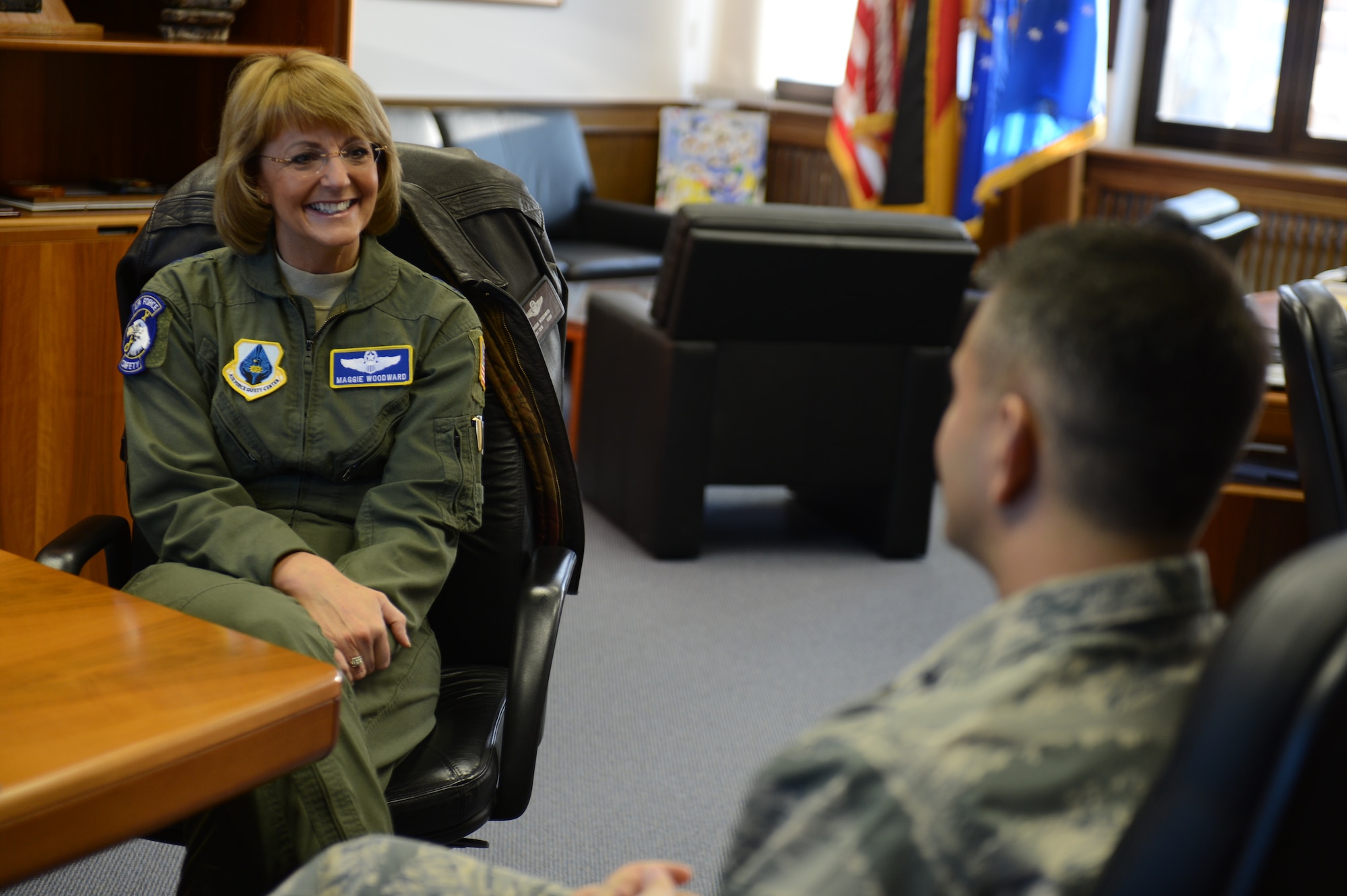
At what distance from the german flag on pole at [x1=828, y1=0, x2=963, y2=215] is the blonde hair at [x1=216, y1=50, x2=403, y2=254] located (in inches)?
139

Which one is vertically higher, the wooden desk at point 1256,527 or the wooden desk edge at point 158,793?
the wooden desk edge at point 158,793

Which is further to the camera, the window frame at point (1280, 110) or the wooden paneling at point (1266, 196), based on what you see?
the window frame at point (1280, 110)

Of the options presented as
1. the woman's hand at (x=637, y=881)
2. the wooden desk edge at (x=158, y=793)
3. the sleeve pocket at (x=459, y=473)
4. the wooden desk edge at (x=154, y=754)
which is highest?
the sleeve pocket at (x=459, y=473)

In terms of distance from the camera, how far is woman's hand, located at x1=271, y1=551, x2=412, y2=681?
1.52 meters

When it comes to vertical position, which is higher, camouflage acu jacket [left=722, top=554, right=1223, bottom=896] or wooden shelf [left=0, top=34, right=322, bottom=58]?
wooden shelf [left=0, top=34, right=322, bottom=58]

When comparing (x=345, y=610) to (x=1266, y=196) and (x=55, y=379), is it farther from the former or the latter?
(x=1266, y=196)

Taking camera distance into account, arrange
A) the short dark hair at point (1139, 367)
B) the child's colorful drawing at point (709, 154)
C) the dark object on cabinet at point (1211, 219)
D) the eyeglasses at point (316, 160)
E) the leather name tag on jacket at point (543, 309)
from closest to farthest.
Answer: the short dark hair at point (1139, 367) < the eyeglasses at point (316, 160) < the leather name tag on jacket at point (543, 309) < the dark object on cabinet at point (1211, 219) < the child's colorful drawing at point (709, 154)

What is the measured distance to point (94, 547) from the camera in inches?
64.0

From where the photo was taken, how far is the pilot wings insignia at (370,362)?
5.64 ft

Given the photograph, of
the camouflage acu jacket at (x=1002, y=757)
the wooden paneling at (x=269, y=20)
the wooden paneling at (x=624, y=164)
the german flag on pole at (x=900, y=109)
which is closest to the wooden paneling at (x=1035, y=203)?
the german flag on pole at (x=900, y=109)

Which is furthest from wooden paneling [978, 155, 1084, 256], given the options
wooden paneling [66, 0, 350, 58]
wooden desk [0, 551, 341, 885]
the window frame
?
wooden desk [0, 551, 341, 885]

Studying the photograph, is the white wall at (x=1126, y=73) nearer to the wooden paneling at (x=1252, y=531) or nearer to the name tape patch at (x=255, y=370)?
the wooden paneling at (x=1252, y=531)

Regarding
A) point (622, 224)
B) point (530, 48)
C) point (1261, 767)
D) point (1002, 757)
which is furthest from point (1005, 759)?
point (530, 48)

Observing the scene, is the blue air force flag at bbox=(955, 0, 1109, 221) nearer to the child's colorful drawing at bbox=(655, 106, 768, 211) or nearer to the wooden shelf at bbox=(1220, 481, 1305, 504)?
the child's colorful drawing at bbox=(655, 106, 768, 211)
